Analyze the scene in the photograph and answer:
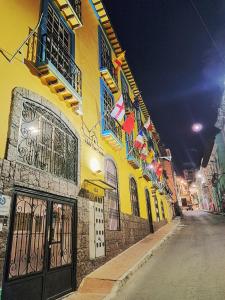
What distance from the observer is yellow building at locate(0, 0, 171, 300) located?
529 cm

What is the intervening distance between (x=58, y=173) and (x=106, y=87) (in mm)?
7528

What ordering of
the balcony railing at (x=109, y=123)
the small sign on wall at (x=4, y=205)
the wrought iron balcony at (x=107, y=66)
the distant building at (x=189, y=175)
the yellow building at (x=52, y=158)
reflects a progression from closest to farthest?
the small sign on wall at (x=4, y=205), the yellow building at (x=52, y=158), the balcony railing at (x=109, y=123), the wrought iron balcony at (x=107, y=66), the distant building at (x=189, y=175)

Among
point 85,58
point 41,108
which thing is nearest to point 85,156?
point 41,108

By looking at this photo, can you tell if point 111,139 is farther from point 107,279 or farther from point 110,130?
point 107,279

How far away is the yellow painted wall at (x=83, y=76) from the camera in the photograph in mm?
5719

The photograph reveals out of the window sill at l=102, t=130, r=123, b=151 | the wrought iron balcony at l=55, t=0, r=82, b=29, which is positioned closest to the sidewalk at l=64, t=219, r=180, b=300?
the window sill at l=102, t=130, r=123, b=151

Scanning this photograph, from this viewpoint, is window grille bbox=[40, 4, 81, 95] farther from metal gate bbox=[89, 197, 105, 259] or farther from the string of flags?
metal gate bbox=[89, 197, 105, 259]

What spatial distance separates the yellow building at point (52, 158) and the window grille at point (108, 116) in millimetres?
239

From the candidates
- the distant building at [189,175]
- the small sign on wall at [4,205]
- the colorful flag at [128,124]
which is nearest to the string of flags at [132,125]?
the colorful flag at [128,124]

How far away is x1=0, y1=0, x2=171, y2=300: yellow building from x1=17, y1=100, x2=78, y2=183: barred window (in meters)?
0.03

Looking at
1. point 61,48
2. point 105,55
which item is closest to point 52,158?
point 61,48

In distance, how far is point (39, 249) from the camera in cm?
583

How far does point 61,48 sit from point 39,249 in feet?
22.6

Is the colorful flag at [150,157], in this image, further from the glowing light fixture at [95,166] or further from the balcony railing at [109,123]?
the glowing light fixture at [95,166]
